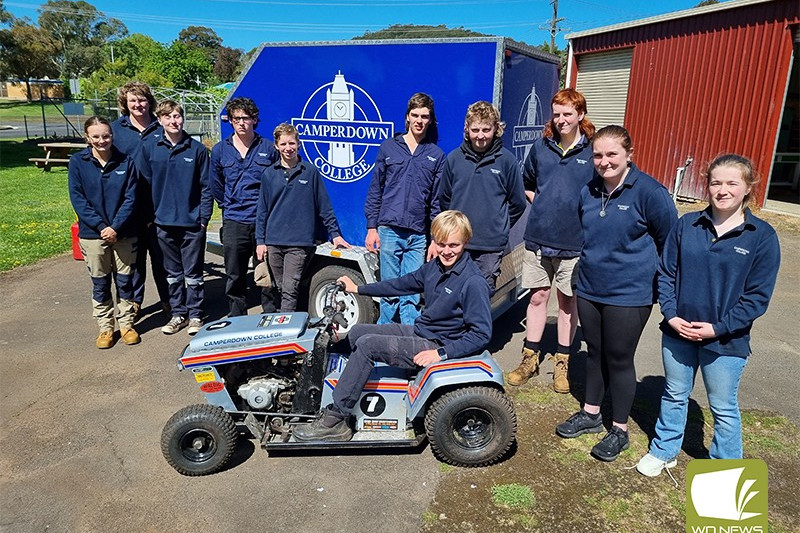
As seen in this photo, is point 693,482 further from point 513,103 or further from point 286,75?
point 286,75

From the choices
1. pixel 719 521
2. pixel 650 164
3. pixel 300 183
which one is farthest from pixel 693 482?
pixel 650 164

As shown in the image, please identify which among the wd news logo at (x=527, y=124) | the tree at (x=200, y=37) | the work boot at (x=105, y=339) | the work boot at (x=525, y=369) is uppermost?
the tree at (x=200, y=37)

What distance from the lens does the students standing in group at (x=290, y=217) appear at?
15.5 feet

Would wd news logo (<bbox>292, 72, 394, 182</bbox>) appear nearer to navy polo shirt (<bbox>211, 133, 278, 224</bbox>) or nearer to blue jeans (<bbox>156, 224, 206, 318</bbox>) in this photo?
navy polo shirt (<bbox>211, 133, 278, 224</bbox>)

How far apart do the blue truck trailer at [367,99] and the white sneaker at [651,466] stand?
1.90m

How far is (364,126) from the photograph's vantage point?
5.05 meters

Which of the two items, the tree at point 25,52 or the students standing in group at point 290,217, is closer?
the students standing in group at point 290,217

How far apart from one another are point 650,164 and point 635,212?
496 inches

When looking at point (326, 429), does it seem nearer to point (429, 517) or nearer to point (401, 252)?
point (429, 517)

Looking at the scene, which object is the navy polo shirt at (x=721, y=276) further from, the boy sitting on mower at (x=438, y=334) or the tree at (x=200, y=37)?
the tree at (x=200, y=37)

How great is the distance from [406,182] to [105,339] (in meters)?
3.16

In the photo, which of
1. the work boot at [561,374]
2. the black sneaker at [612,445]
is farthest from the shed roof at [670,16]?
the black sneaker at [612,445]

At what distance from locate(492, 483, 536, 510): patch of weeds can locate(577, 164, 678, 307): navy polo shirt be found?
1201 millimetres

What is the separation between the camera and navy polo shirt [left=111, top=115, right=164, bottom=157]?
212 inches
